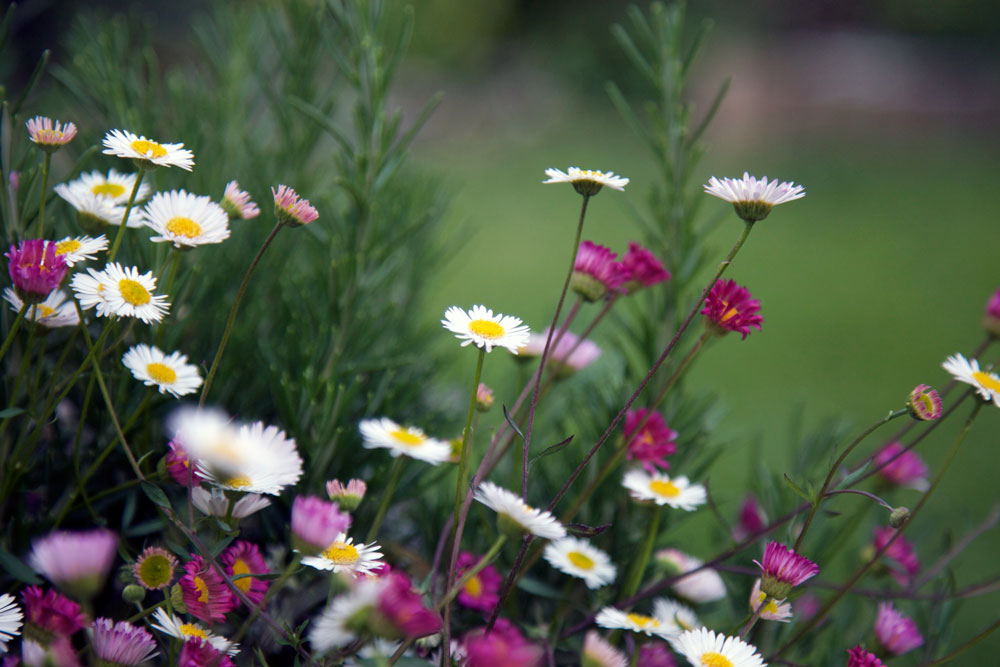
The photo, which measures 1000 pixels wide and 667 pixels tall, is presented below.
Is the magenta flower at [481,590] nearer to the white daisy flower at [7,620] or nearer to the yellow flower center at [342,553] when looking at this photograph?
the yellow flower center at [342,553]

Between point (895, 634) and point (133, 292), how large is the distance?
46cm

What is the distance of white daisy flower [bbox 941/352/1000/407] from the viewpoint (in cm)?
43

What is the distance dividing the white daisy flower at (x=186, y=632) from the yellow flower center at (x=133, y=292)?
140mm

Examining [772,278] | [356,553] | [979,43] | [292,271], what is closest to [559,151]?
[772,278]

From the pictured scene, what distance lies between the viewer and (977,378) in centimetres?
46

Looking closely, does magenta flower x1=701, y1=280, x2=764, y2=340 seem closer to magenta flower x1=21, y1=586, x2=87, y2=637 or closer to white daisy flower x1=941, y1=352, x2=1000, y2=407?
white daisy flower x1=941, y1=352, x2=1000, y2=407

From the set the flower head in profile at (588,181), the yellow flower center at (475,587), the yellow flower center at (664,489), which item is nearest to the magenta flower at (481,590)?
the yellow flower center at (475,587)

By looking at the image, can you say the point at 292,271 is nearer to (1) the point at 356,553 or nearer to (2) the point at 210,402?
(2) the point at 210,402

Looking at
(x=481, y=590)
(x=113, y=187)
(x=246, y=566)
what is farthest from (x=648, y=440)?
(x=113, y=187)

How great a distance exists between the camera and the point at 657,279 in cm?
48

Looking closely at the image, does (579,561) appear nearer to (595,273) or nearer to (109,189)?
(595,273)

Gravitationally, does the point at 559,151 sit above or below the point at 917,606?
above

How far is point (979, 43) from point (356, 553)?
7.60m

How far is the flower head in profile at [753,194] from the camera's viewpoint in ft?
1.29
